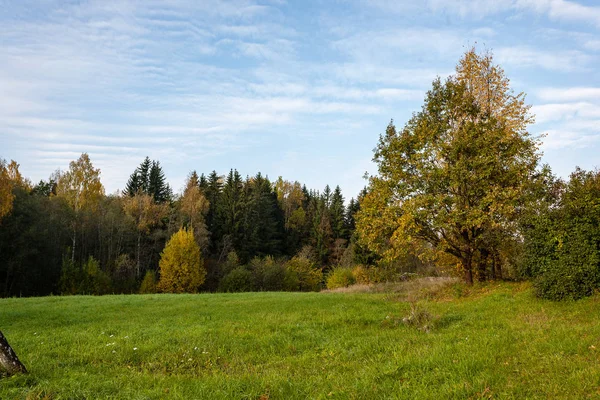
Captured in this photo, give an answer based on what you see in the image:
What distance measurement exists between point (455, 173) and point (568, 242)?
16.8ft

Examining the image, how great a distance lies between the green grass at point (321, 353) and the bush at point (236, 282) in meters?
34.0

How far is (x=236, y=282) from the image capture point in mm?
49188

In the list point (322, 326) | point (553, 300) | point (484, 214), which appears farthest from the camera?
point (484, 214)

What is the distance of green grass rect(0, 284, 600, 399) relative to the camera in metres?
6.15

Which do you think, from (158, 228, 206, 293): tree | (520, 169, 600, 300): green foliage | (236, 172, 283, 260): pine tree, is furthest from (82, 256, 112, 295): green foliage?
(520, 169, 600, 300): green foliage

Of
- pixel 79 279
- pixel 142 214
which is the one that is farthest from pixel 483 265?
pixel 142 214

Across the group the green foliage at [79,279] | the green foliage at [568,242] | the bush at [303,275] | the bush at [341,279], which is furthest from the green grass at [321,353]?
the bush at [303,275]

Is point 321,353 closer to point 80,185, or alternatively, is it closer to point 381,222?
point 381,222

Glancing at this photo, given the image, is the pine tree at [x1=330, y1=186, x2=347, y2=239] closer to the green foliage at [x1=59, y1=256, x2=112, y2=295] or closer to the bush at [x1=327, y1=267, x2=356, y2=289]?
the bush at [x1=327, y1=267, x2=356, y2=289]

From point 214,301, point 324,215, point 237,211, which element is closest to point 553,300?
point 214,301

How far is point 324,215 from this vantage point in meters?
75.2

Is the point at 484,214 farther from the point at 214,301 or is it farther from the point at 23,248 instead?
the point at 23,248

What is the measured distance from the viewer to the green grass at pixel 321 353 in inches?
242

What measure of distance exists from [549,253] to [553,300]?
1.63 m
